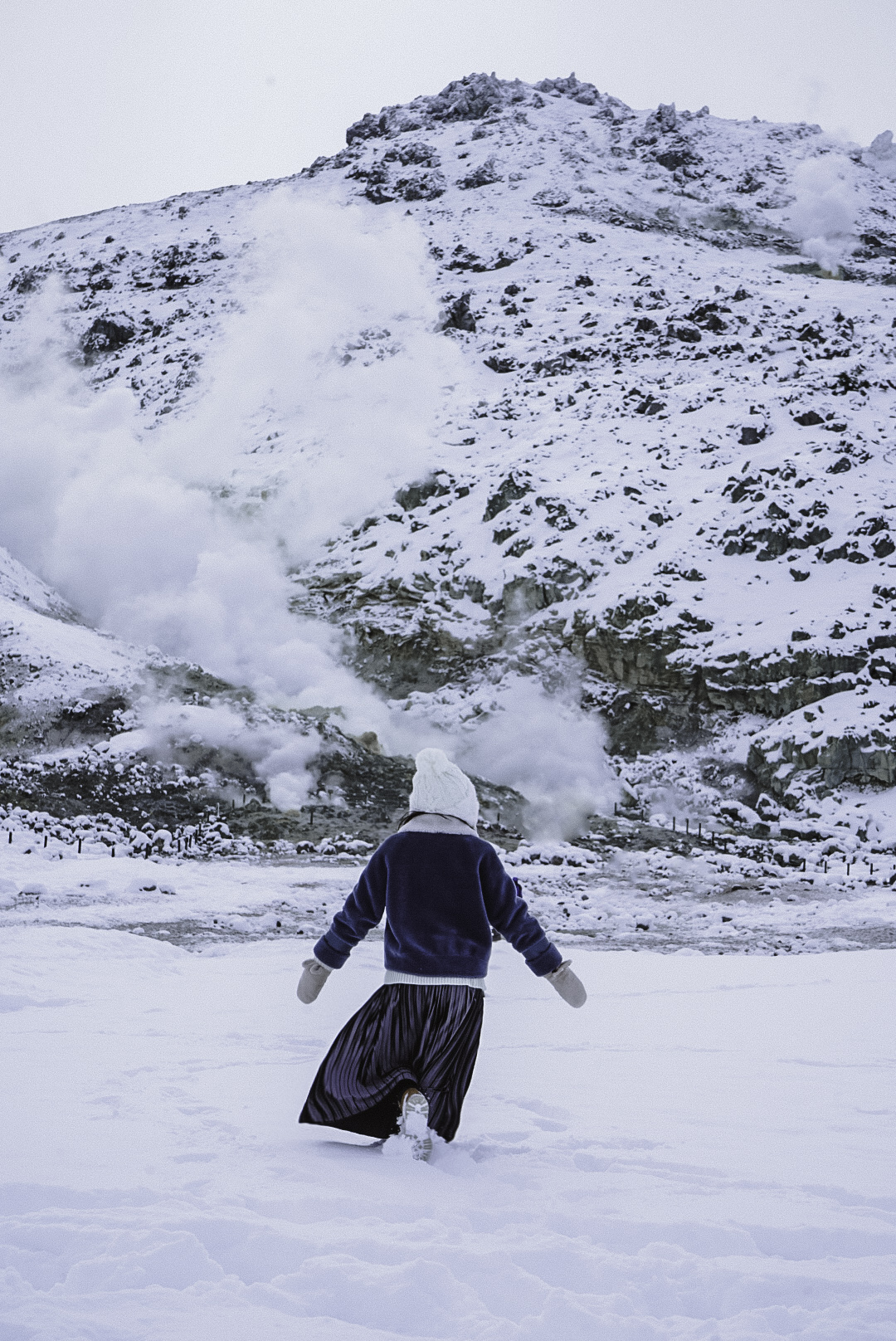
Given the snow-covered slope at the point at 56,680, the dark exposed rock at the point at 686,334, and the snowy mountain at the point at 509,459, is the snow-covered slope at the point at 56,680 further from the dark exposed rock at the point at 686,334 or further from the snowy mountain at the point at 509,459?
the dark exposed rock at the point at 686,334

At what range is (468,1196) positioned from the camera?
2.25 m

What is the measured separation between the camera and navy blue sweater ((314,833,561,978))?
2715 mm

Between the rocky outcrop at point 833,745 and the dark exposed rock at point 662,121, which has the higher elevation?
the dark exposed rock at point 662,121

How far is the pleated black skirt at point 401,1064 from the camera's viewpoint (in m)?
2.68

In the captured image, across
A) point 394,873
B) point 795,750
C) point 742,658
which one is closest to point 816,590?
point 742,658

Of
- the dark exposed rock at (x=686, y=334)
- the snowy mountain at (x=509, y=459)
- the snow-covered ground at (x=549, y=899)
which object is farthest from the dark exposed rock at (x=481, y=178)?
the snow-covered ground at (x=549, y=899)

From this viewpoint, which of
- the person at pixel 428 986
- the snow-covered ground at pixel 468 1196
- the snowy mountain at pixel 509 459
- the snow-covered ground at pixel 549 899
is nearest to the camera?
the snow-covered ground at pixel 468 1196

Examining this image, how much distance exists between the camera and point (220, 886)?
1334 centimetres

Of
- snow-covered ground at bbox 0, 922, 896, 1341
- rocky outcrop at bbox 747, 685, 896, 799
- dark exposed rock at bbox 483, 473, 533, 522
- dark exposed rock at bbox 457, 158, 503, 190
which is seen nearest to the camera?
snow-covered ground at bbox 0, 922, 896, 1341

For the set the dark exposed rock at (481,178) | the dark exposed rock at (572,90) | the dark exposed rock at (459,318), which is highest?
the dark exposed rock at (572,90)

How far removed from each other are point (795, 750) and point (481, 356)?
27.3m

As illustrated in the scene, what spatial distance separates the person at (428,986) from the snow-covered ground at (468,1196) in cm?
19

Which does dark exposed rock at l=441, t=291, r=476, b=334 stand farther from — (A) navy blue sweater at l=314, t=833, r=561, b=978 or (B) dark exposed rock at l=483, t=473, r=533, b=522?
(A) navy blue sweater at l=314, t=833, r=561, b=978

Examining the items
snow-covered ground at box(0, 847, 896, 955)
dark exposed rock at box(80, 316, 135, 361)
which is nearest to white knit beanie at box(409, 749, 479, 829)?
snow-covered ground at box(0, 847, 896, 955)
